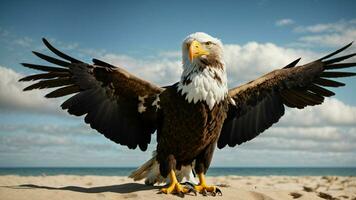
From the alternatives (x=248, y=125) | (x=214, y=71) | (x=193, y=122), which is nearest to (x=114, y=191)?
(x=193, y=122)

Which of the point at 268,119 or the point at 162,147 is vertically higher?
the point at 268,119

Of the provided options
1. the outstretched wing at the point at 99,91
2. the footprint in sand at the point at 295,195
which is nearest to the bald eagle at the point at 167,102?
the outstretched wing at the point at 99,91

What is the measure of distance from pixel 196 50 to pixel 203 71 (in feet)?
1.08

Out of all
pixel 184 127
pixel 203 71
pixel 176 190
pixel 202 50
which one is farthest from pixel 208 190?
pixel 202 50

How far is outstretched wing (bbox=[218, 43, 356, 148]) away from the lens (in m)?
6.64

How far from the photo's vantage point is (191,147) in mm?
5629

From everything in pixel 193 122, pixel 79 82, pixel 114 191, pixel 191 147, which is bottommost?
pixel 114 191

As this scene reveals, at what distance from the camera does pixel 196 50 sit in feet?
17.9

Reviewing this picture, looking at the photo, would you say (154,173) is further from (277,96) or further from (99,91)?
(277,96)

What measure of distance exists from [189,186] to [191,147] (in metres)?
0.67

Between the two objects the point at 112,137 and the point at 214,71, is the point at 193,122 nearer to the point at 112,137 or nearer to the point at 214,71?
the point at 214,71

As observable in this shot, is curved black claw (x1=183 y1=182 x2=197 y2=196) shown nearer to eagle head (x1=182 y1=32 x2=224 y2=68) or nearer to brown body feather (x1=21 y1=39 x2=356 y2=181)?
brown body feather (x1=21 y1=39 x2=356 y2=181)

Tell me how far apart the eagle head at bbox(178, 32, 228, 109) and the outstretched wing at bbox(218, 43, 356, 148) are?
1.02 m

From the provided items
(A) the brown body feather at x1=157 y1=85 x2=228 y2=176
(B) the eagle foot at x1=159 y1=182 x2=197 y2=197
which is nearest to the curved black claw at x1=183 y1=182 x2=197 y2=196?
(B) the eagle foot at x1=159 y1=182 x2=197 y2=197
